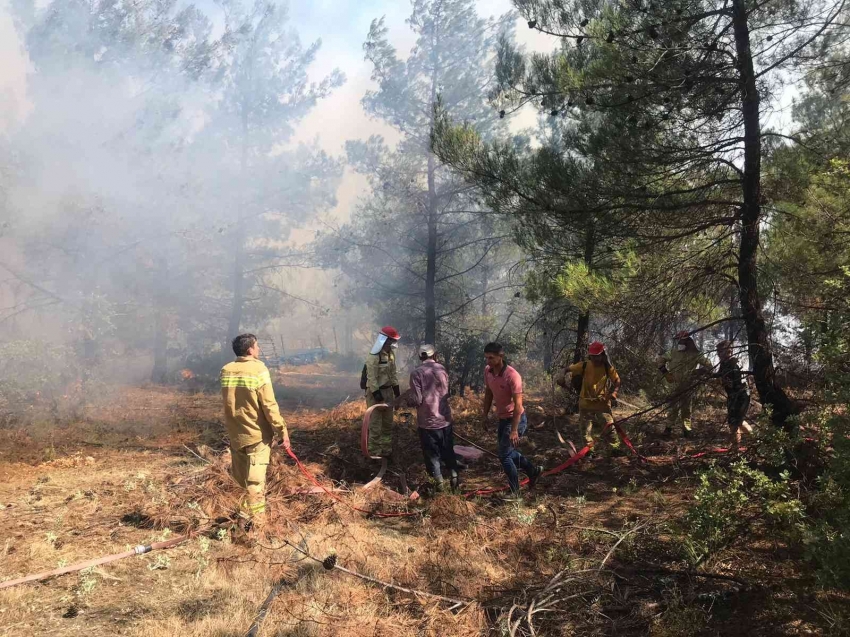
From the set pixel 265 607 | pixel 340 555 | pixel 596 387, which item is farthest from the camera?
pixel 596 387

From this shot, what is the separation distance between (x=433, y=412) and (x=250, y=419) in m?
1.80

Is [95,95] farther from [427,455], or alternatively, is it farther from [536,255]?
[427,455]

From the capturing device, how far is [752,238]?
559 cm

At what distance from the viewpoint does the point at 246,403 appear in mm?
4727

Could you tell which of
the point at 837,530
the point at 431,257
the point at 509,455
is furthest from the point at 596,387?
the point at 431,257

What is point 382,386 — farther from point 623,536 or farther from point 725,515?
point 725,515

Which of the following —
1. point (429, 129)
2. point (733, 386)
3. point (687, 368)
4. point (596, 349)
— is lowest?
point (733, 386)

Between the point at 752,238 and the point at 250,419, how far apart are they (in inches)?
206

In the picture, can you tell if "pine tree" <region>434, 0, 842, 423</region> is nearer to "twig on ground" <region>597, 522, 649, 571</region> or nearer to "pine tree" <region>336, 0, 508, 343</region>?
"twig on ground" <region>597, 522, 649, 571</region>

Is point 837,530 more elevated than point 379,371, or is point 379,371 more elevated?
point 379,371

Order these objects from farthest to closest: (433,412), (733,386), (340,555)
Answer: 1. (733,386)
2. (433,412)
3. (340,555)

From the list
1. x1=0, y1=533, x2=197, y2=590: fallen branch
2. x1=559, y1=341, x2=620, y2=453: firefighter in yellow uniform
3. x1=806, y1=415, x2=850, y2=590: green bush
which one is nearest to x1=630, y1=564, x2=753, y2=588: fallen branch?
x1=806, y1=415, x2=850, y2=590: green bush

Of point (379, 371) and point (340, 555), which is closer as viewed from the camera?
point (340, 555)

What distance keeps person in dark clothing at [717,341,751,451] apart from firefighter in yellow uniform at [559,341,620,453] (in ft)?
3.88
